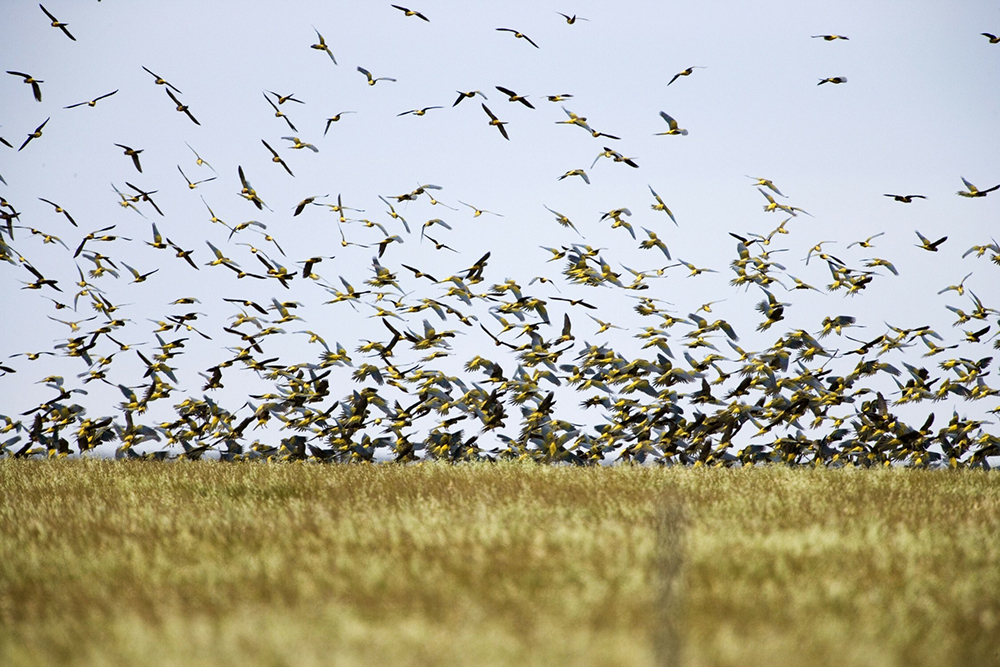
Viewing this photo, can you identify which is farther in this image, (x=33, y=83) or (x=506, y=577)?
(x=33, y=83)

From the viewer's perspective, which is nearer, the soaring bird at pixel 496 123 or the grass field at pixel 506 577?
the grass field at pixel 506 577

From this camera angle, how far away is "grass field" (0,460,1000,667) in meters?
5.03

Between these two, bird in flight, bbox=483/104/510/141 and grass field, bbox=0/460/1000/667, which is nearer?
grass field, bbox=0/460/1000/667

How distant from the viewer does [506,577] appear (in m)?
6.43

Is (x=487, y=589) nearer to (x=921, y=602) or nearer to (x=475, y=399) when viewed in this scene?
(x=921, y=602)

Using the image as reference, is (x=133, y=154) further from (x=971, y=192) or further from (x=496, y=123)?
(x=971, y=192)

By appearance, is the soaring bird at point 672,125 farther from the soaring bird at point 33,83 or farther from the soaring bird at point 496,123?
the soaring bird at point 33,83

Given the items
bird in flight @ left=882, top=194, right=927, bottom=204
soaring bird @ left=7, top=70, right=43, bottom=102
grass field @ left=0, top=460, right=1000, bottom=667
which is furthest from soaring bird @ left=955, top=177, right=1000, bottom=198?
soaring bird @ left=7, top=70, right=43, bottom=102

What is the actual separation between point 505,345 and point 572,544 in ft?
36.4

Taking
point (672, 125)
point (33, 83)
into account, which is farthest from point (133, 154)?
point (672, 125)

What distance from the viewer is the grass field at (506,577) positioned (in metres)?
5.03

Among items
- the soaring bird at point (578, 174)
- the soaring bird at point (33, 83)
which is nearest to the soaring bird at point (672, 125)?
the soaring bird at point (578, 174)

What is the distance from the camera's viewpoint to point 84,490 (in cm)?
1200

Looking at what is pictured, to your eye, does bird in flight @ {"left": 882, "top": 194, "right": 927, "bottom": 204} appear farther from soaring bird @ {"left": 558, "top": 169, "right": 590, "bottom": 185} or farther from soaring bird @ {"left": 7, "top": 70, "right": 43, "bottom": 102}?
soaring bird @ {"left": 7, "top": 70, "right": 43, "bottom": 102}
